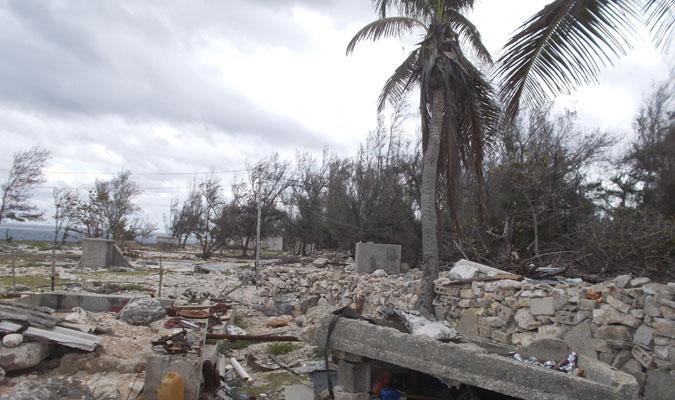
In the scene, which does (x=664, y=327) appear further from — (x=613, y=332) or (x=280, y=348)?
(x=280, y=348)

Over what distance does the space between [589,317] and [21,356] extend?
311 inches

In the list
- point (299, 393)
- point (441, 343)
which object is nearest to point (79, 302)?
point (299, 393)

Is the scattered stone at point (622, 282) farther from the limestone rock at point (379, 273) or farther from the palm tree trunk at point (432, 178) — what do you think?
the limestone rock at point (379, 273)

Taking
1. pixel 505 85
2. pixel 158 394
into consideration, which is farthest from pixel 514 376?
pixel 158 394

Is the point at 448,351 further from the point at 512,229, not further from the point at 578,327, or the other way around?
the point at 512,229

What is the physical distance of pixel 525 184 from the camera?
1395cm

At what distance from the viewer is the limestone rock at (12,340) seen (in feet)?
22.8

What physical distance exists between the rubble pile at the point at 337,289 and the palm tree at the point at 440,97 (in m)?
1.76

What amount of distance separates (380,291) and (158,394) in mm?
6583

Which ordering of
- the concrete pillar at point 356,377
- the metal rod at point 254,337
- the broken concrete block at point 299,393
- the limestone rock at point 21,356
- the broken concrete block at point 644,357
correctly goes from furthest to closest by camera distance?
the metal rod at point 254,337
the limestone rock at point 21,356
the broken concrete block at point 299,393
the broken concrete block at point 644,357
the concrete pillar at point 356,377

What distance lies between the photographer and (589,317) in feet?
21.5

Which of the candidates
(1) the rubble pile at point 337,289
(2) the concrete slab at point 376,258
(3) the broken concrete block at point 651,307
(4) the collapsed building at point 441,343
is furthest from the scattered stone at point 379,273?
(3) the broken concrete block at point 651,307

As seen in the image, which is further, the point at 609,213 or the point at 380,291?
the point at 609,213

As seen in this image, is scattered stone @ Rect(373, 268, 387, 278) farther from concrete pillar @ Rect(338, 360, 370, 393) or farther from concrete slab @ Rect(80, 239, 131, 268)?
concrete slab @ Rect(80, 239, 131, 268)
